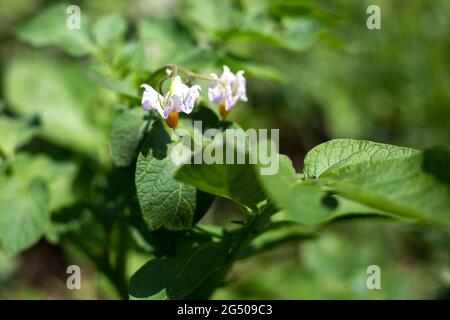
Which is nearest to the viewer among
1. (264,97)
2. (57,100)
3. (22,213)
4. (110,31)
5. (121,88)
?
(121,88)

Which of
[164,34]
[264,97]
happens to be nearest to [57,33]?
[164,34]

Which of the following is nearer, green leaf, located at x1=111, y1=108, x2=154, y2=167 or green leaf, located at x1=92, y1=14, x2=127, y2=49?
green leaf, located at x1=111, y1=108, x2=154, y2=167

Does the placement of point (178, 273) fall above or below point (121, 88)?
→ below

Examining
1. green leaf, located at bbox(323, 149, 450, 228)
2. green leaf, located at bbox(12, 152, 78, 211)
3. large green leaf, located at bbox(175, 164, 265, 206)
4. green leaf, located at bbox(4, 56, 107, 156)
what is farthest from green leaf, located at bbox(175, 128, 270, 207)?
green leaf, located at bbox(4, 56, 107, 156)

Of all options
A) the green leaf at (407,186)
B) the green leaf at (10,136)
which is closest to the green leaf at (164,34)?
the green leaf at (10,136)

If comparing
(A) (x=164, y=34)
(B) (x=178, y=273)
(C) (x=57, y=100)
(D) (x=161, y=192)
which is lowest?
(B) (x=178, y=273)

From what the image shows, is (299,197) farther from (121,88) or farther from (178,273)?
(121,88)

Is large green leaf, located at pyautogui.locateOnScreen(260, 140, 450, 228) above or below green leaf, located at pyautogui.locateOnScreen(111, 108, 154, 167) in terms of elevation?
below

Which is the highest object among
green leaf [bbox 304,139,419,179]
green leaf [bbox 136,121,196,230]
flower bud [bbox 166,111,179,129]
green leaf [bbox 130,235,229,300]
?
flower bud [bbox 166,111,179,129]

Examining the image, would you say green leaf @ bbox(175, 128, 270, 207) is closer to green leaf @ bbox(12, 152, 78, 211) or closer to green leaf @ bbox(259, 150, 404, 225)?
green leaf @ bbox(259, 150, 404, 225)
